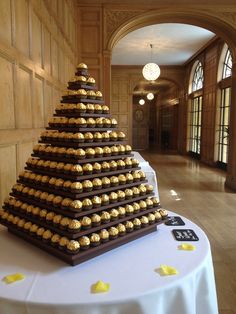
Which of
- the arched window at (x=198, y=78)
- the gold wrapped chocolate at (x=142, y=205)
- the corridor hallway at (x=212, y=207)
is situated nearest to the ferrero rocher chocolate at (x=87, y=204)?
the gold wrapped chocolate at (x=142, y=205)

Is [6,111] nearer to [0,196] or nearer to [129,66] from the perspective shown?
[0,196]

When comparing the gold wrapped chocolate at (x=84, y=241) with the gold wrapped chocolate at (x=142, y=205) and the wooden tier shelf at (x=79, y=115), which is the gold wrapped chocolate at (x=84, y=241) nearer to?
the gold wrapped chocolate at (x=142, y=205)

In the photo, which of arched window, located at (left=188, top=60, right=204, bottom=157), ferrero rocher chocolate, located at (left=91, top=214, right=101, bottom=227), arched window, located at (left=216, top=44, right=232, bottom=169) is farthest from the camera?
arched window, located at (left=188, top=60, right=204, bottom=157)

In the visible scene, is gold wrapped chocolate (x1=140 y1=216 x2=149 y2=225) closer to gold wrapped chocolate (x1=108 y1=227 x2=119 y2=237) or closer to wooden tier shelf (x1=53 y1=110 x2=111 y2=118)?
gold wrapped chocolate (x1=108 y1=227 x2=119 y2=237)

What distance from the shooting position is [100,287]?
0.95 metres

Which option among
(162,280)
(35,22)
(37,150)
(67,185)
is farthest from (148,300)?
(35,22)

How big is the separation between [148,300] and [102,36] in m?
4.81

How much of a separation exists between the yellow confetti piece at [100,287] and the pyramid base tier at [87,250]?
141 millimetres

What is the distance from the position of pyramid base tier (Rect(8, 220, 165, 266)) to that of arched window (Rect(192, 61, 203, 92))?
956 cm

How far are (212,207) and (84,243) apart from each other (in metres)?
3.73

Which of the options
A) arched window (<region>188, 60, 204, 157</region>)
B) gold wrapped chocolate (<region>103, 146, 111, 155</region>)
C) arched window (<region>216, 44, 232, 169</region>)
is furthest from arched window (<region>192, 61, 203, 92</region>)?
gold wrapped chocolate (<region>103, 146, 111, 155</region>)

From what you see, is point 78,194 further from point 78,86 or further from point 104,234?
point 78,86

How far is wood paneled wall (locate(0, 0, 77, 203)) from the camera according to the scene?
1.82 metres

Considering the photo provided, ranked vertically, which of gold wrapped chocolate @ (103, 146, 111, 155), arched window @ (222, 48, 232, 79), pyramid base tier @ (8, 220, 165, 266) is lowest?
pyramid base tier @ (8, 220, 165, 266)
